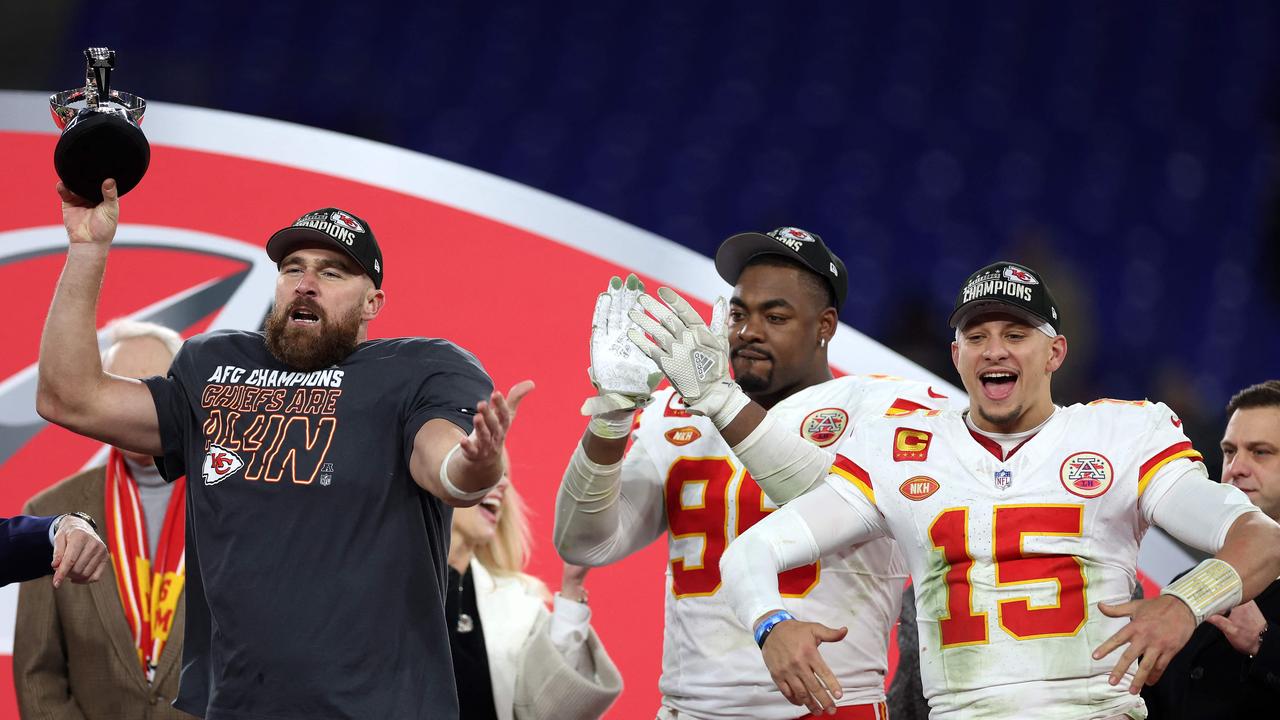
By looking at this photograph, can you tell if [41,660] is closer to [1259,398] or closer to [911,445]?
[911,445]

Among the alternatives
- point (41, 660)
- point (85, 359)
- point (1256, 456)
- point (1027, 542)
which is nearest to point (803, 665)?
point (1027, 542)

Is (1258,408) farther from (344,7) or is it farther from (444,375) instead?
(344,7)

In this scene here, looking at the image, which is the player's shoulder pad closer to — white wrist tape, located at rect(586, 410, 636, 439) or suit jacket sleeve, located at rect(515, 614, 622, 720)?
white wrist tape, located at rect(586, 410, 636, 439)

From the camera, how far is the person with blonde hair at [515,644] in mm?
3166


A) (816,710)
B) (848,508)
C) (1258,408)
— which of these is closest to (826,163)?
(1258,408)

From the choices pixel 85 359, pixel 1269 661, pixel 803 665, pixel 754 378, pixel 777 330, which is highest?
pixel 777 330

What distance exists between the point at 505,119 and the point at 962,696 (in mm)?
2933

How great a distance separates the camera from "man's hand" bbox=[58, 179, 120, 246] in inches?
94.4

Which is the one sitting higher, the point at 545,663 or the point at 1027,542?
the point at 1027,542

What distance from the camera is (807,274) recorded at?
3.04 metres

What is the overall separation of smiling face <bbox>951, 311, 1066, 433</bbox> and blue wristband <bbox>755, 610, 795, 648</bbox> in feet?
1.80

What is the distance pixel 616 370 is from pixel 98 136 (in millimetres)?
1022

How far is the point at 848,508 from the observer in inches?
99.1

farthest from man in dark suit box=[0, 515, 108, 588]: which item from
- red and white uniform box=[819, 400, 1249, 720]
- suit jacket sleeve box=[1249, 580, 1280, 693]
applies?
suit jacket sleeve box=[1249, 580, 1280, 693]
